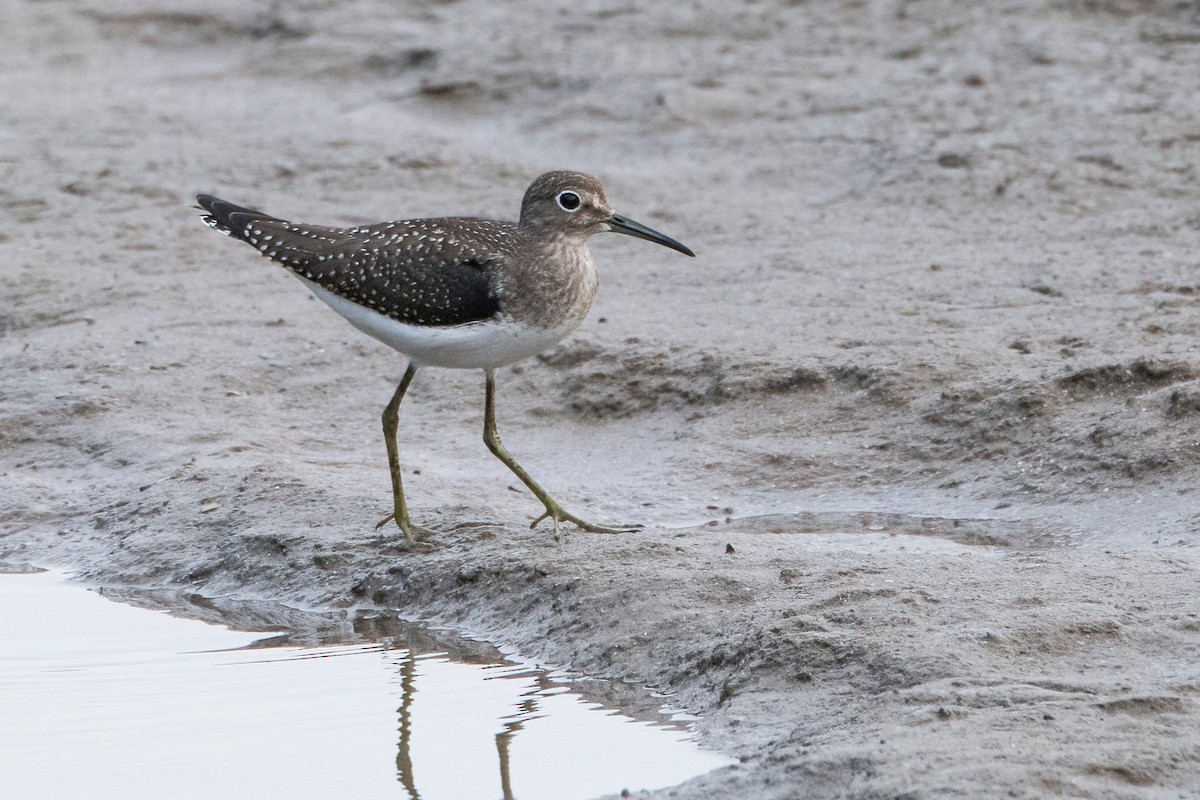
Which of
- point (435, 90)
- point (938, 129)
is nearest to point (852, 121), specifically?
point (938, 129)

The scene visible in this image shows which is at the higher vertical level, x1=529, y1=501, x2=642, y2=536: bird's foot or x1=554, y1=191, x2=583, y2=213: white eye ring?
x1=554, y1=191, x2=583, y2=213: white eye ring

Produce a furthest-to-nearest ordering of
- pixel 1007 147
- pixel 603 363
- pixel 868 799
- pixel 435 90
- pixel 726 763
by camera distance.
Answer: pixel 435 90
pixel 1007 147
pixel 603 363
pixel 726 763
pixel 868 799

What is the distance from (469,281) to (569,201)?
0.68 m

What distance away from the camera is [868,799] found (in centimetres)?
422

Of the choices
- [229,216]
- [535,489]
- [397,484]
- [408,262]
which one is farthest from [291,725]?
[229,216]

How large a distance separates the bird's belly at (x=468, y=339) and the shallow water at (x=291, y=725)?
1282 millimetres

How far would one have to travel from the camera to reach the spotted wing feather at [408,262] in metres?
6.62

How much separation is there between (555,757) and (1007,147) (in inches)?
286

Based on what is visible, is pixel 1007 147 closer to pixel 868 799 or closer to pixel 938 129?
pixel 938 129

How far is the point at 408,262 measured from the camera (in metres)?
6.77

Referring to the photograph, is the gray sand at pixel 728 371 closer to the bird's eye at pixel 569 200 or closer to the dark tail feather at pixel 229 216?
the dark tail feather at pixel 229 216

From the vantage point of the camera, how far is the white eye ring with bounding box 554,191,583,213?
23.0 feet

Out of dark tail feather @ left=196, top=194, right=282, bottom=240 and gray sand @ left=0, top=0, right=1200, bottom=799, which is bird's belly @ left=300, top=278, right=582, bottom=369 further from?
dark tail feather @ left=196, top=194, right=282, bottom=240

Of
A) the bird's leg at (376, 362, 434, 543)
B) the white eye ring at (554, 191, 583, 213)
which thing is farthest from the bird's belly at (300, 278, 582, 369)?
the white eye ring at (554, 191, 583, 213)
